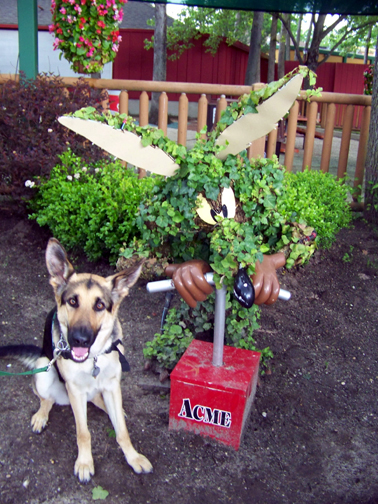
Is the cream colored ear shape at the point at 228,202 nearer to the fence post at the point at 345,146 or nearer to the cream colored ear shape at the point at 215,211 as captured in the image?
the cream colored ear shape at the point at 215,211

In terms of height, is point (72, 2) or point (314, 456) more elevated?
point (72, 2)

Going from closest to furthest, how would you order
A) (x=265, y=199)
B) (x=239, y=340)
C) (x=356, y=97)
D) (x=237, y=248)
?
(x=237, y=248)
(x=265, y=199)
(x=239, y=340)
(x=356, y=97)

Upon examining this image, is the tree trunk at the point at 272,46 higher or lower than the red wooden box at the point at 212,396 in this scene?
higher

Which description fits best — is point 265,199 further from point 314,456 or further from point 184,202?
point 314,456

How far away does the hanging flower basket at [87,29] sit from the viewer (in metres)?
5.50

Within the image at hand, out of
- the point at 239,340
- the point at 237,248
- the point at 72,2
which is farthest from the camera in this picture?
the point at 72,2

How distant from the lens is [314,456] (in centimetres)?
280

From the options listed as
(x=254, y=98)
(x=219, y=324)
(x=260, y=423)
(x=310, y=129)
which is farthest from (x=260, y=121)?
(x=310, y=129)

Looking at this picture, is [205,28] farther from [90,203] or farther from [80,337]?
[80,337]

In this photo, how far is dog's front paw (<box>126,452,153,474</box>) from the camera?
2.61 m

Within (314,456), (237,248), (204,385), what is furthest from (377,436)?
(237,248)

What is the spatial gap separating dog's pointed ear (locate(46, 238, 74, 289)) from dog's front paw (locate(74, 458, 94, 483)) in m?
0.99

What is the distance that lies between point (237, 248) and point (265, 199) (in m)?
0.43

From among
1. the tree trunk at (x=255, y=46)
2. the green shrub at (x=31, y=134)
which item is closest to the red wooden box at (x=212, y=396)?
the green shrub at (x=31, y=134)
